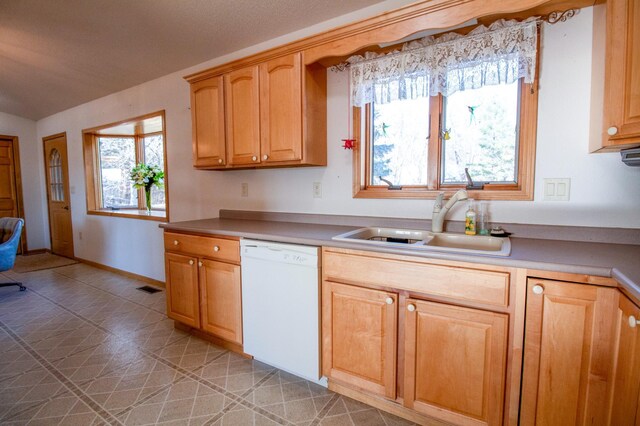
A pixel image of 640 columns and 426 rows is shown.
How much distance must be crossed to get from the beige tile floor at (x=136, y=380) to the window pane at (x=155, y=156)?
1805mm

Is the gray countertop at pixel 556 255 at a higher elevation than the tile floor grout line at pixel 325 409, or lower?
higher

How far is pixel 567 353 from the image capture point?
1228 millimetres

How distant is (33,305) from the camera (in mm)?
3322

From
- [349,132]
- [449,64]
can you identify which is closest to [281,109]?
[349,132]

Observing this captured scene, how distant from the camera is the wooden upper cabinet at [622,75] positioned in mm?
1227

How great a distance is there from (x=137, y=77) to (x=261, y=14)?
6.67ft

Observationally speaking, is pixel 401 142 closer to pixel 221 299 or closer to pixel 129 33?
pixel 221 299

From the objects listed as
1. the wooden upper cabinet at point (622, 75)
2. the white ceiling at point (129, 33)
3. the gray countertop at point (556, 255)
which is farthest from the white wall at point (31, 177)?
the wooden upper cabinet at point (622, 75)

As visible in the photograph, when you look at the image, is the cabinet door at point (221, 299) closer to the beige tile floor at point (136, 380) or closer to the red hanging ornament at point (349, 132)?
the beige tile floor at point (136, 380)

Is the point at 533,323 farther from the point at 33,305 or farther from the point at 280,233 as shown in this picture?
the point at 33,305

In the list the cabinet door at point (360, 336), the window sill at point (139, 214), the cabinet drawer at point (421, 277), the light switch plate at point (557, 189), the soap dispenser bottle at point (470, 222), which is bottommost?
the cabinet door at point (360, 336)

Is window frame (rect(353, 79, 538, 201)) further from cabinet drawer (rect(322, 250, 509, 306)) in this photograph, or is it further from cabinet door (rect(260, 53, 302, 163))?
cabinet drawer (rect(322, 250, 509, 306))

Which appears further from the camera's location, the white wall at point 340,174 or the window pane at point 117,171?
the window pane at point 117,171

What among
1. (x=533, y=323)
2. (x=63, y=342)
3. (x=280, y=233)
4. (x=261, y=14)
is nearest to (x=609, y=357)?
(x=533, y=323)
